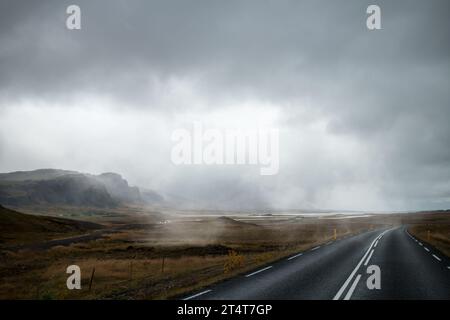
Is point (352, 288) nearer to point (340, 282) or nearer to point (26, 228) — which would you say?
point (340, 282)

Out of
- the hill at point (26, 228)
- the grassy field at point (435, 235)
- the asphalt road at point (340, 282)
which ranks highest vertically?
the asphalt road at point (340, 282)

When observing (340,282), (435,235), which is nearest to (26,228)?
(435,235)

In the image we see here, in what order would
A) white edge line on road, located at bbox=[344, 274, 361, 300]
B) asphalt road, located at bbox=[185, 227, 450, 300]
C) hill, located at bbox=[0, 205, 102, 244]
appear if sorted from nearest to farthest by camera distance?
white edge line on road, located at bbox=[344, 274, 361, 300] < asphalt road, located at bbox=[185, 227, 450, 300] < hill, located at bbox=[0, 205, 102, 244]

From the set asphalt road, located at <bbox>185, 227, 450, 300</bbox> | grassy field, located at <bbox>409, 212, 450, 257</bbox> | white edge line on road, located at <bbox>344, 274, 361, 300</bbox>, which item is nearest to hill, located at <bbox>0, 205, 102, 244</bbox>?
asphalt road, located at <bbox>185, 227, 450, 300</bbox>

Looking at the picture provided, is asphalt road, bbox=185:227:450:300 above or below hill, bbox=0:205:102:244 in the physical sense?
above

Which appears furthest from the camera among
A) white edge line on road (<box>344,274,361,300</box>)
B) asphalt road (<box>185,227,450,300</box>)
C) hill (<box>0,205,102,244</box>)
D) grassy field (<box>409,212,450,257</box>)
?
hill (<box>0,205,102,244</box>)

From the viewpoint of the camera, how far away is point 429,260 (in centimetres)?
2038

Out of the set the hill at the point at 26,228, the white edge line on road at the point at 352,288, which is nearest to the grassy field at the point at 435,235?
the white edge line on road at the point at 352,288

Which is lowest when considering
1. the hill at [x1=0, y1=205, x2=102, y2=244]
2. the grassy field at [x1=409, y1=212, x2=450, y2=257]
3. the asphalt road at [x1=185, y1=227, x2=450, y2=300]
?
the hill at [x1=0, y1=205, x2=102, y2=244]

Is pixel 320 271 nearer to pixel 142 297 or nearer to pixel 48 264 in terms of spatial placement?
pixel 142 297

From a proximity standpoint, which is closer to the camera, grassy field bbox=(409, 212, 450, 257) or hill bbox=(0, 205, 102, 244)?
grassy field bbox=(409, 212, 450, 257)

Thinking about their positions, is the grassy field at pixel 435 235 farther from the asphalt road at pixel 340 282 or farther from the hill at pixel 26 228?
the hill at pixel 26 228

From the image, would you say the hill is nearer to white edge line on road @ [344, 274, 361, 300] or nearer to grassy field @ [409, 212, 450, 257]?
grassy field @ [409, 212, 450, 257]
